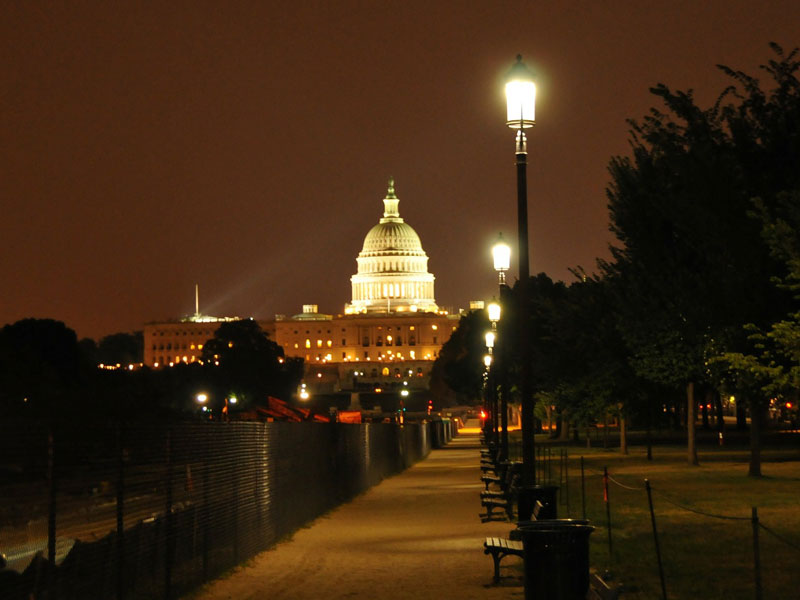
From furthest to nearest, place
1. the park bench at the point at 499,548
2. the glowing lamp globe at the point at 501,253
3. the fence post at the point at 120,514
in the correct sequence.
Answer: the glowing lamp globe at the point at 501,253, the park bench at the point at 499,548, the fence post at the point at 120,514

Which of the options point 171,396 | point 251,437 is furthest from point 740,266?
point 171,396

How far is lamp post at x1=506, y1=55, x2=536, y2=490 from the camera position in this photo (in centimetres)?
2067

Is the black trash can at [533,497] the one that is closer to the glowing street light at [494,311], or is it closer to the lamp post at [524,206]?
the lamp post at [524,206]

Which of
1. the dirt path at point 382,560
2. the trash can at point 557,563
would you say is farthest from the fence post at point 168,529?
the trash can at point 557,563

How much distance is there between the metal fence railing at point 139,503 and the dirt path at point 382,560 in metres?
0.50

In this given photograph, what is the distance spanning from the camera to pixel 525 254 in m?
21.2

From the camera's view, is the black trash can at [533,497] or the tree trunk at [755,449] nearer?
the black trash can at [533,497]

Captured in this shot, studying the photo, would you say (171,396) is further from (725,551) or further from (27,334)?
(725,551)

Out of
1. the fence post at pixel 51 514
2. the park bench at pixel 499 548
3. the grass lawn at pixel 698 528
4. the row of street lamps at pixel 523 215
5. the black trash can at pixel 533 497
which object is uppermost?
the row of street lamps at pixel 523 215

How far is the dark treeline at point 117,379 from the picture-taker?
64062 mm

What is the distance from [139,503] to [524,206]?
28.4 ft

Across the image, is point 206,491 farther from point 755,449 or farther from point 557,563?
point 755,449

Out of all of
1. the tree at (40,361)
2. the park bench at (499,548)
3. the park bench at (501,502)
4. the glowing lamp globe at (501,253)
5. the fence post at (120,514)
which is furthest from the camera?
the tree at (40,361)

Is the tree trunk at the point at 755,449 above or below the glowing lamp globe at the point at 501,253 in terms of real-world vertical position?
below
